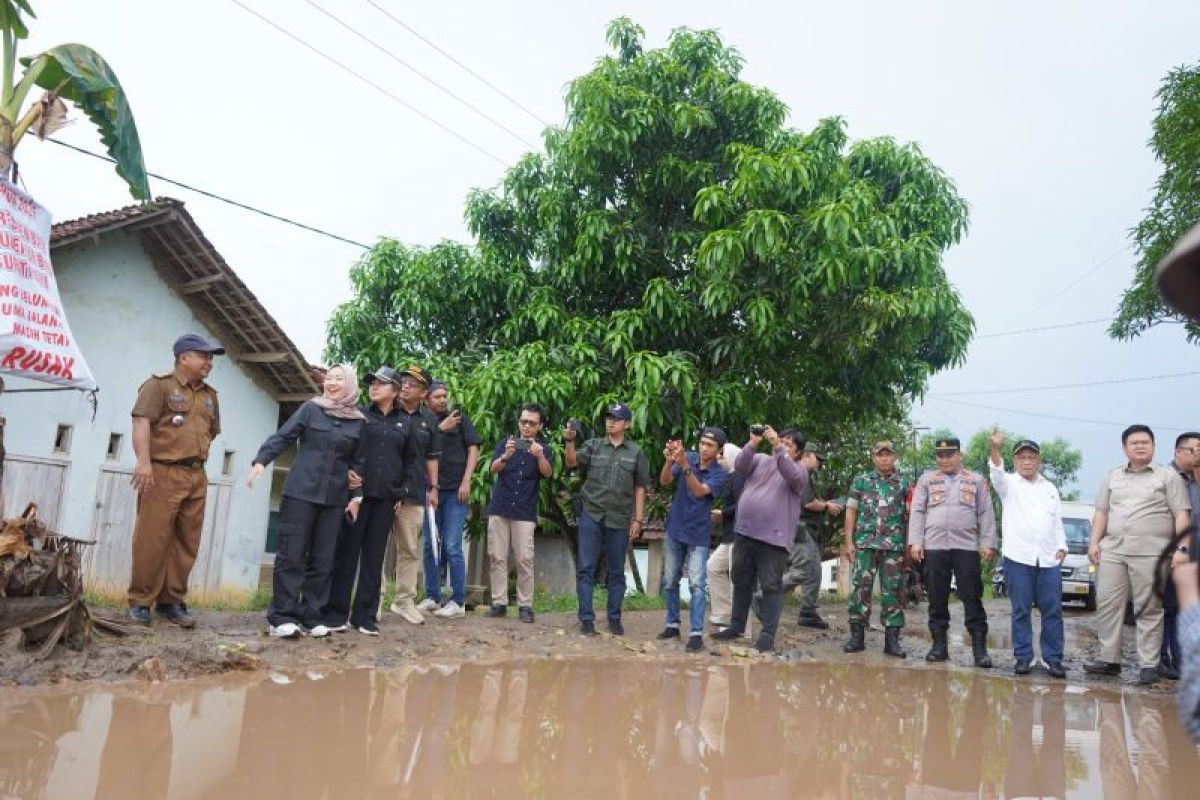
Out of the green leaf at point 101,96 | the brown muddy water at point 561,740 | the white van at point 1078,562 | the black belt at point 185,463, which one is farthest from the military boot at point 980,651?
the white van at point 1078,562

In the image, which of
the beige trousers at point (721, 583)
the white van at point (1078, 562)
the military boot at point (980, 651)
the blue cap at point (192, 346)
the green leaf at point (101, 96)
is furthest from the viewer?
the white van at point (1078, 562)

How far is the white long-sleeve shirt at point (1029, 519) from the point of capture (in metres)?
6.97

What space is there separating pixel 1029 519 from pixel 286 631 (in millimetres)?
5343

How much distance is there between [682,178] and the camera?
37.0 ft

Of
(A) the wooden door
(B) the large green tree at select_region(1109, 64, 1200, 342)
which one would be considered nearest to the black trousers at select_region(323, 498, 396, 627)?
(A) the wooden door

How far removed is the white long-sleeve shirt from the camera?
22.9 feet

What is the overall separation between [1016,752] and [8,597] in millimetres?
4851

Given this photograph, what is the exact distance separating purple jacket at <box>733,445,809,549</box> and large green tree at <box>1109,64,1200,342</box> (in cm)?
956

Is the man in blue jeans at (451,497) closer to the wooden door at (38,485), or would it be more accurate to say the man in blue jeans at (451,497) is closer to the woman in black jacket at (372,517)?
the woman in black jacket at (372,517)

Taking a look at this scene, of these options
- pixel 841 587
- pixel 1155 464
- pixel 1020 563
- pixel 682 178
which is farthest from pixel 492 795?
pixel 841 587

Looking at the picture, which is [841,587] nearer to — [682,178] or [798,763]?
[682,178]

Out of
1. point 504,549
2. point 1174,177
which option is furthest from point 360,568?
point 1174,177

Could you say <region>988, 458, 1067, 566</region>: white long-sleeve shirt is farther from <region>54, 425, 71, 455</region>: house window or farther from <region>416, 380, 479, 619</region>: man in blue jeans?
<region>54, 425, 71, 455</region>: house window

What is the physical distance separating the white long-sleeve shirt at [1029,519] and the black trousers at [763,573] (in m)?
1.71
